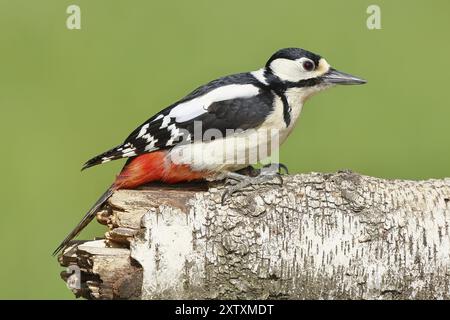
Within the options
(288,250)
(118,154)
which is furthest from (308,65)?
(288,250)

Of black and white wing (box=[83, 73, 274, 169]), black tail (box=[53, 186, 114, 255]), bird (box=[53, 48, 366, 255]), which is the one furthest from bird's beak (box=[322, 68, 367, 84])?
black tail (box=[53, 186, 114, 255])

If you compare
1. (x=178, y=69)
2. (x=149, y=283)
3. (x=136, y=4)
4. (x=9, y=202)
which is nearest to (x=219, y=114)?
(x=149, y=283)

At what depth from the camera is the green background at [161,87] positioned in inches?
374

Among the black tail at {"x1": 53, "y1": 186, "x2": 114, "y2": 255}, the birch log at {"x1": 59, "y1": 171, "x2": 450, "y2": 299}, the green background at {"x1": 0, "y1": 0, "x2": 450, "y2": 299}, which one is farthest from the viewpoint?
the green background at {"x1": 0, "y1": 0, "x2": 450, "y2": 299}

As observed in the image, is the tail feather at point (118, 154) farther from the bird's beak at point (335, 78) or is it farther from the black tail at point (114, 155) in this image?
the bird's beak at point (335, 78)

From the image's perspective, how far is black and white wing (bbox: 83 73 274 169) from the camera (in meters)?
5.56

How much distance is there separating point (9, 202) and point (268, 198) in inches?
200

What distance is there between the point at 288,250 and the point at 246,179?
64cm

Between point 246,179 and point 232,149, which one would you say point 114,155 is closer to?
point 232,149

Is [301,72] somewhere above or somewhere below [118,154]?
above

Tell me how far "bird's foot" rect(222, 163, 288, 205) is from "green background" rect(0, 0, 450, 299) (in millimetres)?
→ 3463

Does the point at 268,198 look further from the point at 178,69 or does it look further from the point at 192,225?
the point at 178,69

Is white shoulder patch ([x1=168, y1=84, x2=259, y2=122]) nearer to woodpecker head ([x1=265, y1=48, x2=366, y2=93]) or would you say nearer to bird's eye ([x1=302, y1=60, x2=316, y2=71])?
woodpecker head ([x1=265, y1=48, x2=366, y2=93])

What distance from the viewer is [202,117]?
219 inches
